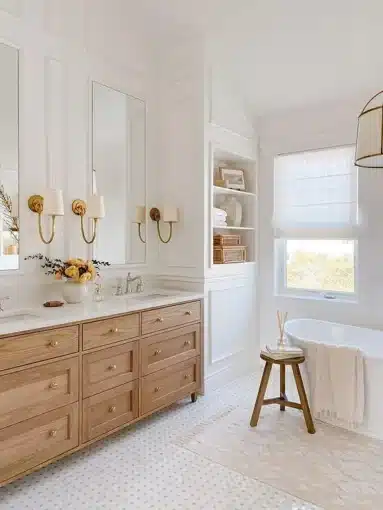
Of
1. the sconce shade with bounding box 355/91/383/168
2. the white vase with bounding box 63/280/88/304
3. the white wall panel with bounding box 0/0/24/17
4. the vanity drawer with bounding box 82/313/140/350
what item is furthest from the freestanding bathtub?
the white wall panel with bounding box 0/0/24/17

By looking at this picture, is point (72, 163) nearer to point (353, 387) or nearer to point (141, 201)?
point (141, 201)

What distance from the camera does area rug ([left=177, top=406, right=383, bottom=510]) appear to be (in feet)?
6.87

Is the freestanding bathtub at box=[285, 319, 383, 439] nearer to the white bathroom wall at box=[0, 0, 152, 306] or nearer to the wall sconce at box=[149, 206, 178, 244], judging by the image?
the wall sconce at box=[149, 206, 178, 244]

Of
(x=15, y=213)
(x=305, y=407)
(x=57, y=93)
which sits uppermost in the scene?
(x=57, y=93)

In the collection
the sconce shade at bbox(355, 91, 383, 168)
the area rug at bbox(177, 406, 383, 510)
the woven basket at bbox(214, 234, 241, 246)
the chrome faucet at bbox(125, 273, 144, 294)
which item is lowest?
the area rug at bbox(177, 406, 383, 510)

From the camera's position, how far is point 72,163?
292 centimetres

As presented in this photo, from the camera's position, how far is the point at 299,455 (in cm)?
246

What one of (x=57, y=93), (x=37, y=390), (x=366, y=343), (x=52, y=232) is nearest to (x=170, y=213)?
(x=52, y=232)

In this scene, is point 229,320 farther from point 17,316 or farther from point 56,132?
point 56,132

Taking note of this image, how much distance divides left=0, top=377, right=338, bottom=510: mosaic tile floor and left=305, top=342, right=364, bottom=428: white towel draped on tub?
774 mm

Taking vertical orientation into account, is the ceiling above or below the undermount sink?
above

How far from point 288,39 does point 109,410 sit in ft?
9.87

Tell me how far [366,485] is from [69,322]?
180 centimetres

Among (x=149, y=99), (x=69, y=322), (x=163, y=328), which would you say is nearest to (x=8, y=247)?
(x=69, y=322)
